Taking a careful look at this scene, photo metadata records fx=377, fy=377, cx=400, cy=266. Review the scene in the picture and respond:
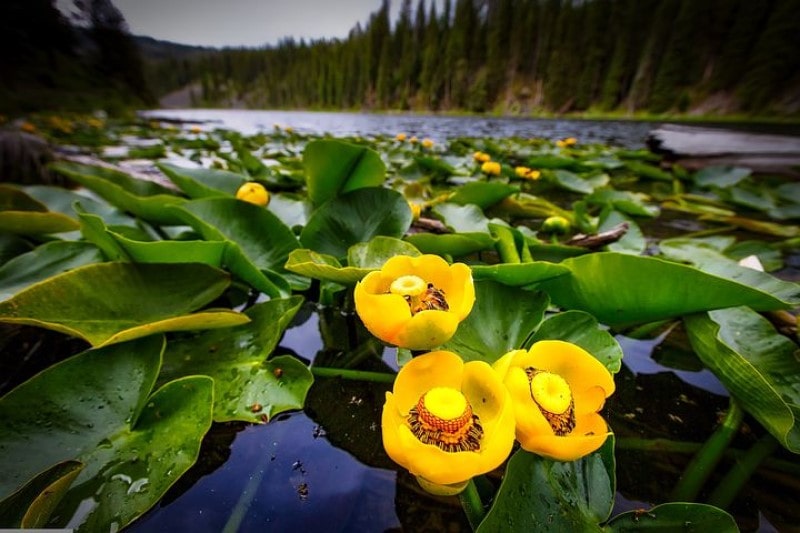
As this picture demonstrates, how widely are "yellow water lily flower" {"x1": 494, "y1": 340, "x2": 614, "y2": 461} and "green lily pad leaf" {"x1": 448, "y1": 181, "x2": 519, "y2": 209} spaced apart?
33.8 inches

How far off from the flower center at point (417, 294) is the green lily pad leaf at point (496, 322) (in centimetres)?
11

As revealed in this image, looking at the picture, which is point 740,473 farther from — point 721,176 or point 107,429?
point 721,176

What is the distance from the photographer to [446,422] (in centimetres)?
33

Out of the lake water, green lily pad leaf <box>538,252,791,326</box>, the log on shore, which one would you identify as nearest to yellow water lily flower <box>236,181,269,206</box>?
green lily pad leaf <box>538,252,791,326</box>

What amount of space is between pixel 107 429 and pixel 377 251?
445mm

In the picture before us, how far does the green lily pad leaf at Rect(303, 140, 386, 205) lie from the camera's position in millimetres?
→ 832

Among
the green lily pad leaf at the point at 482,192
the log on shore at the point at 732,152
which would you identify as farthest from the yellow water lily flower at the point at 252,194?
the log on shore at the point at 732,152

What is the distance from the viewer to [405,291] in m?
0.41

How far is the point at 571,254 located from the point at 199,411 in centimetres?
77

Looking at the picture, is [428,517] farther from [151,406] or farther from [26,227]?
[26,227]

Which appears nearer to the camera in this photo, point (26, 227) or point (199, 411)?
point (199, 411)

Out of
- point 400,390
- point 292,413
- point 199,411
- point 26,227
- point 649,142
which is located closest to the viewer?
point 400,390

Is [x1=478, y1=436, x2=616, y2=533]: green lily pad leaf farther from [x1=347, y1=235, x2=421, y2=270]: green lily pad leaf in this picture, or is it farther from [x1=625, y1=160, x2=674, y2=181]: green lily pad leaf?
[x1=625, y1=160, x2=674, y2=181]: green lily pad leaf

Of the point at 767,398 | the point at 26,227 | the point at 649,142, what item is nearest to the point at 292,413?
the point at 767,398
